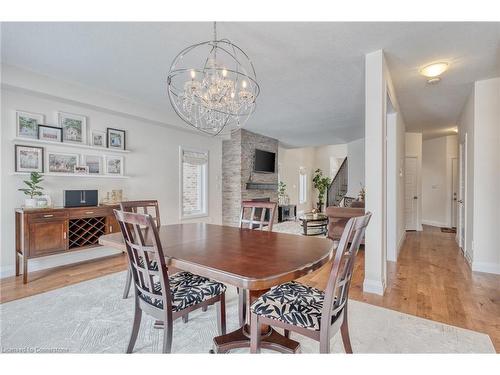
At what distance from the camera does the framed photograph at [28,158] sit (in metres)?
3.23

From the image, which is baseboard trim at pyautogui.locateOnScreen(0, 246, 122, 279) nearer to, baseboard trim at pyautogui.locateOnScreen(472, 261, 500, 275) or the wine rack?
the wine rack

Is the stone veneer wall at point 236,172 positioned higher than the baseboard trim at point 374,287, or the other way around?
the stone veneer wall at point 236,172

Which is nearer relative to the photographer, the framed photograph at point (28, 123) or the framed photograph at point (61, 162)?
the framed photograph at point (28, 123)

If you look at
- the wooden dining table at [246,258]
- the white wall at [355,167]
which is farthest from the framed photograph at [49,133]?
the white wall at [355,167]

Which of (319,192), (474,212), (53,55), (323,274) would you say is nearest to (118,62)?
(53,55)

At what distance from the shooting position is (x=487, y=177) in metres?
3.39

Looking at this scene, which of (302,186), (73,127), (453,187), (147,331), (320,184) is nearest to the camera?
(147,331)

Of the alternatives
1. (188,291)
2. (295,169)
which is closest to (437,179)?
(295,169)

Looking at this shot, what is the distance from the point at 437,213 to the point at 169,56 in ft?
25.1

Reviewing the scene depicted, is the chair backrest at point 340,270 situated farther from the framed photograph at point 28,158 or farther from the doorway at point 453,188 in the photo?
the doorway at point 453,188

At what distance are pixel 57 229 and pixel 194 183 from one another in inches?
115

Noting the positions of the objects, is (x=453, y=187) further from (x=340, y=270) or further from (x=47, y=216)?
(x=47, y=216)

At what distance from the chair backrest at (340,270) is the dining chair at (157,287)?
2.52 feet

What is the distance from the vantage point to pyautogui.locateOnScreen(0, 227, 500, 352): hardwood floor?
2225 mm
